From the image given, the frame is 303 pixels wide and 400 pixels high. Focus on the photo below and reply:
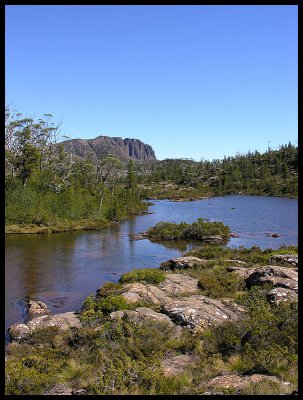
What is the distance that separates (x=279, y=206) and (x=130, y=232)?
41.9 m

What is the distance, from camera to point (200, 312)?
16141mm

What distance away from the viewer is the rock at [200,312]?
15523 mm

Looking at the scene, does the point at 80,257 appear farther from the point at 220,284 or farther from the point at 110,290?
the point at 220,284

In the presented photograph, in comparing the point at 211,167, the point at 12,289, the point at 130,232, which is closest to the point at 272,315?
the point at 12,289

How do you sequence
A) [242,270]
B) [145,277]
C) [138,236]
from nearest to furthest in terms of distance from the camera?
[145,277]
[242,270]
[138,236]

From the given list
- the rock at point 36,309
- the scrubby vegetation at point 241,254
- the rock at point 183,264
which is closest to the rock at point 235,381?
the rock at point 36,309

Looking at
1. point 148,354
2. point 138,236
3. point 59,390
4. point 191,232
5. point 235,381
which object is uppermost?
point 191,232

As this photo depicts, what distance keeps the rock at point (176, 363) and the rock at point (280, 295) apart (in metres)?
6.37

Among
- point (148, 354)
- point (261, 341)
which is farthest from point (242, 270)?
point (148, 354)

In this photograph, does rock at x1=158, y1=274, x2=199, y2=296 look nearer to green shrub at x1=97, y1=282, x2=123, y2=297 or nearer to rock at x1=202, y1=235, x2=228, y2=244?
green shrub at x1=97, y1=282, x2=123, y2=297

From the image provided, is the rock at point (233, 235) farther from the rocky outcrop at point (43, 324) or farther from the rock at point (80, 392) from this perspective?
the rock at point (80, 392)

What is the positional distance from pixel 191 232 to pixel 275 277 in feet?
83.0

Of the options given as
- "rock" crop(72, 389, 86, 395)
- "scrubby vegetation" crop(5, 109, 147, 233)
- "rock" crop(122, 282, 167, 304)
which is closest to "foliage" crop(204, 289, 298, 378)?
"rock" crop(72, 389, 86, 395)

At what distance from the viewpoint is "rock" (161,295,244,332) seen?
1552 centimetres
